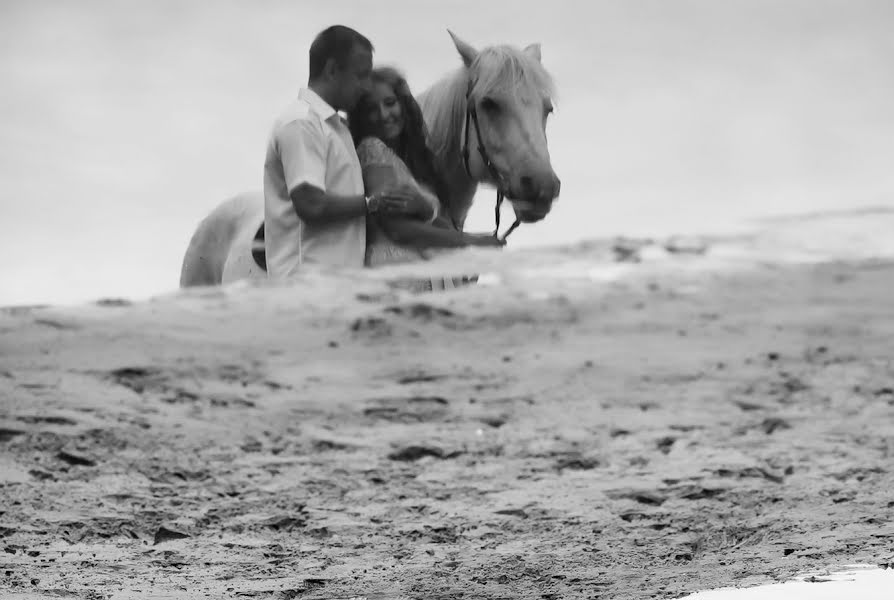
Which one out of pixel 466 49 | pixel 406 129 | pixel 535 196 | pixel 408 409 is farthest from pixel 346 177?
pixel 408 409

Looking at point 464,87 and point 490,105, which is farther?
point 464,87

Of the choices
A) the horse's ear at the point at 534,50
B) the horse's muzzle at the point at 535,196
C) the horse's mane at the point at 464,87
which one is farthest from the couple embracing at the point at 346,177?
the horse's ear at the point at 534,50

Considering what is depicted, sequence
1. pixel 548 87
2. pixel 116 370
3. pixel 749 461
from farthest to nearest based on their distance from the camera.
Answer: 1. pixel 548 87
2. pixel 749 461
3. pixel 116 370

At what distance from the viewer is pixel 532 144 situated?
4.07m

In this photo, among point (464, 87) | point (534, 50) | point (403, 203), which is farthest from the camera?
point (534, 50)

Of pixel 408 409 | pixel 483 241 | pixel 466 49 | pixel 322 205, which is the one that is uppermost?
pixel 466 49

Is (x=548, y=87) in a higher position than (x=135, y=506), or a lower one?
higher

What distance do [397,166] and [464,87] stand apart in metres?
0.66

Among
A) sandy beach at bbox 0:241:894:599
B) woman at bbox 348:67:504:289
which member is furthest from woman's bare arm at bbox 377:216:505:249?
sandy beach at bbox 0:241:894:599

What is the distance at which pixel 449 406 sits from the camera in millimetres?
2611

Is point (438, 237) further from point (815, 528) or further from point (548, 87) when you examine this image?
point (815, 528)

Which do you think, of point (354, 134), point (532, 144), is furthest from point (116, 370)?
point (532, 144)

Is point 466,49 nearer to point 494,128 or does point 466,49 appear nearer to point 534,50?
point 534,50

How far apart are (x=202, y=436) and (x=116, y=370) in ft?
0.84
